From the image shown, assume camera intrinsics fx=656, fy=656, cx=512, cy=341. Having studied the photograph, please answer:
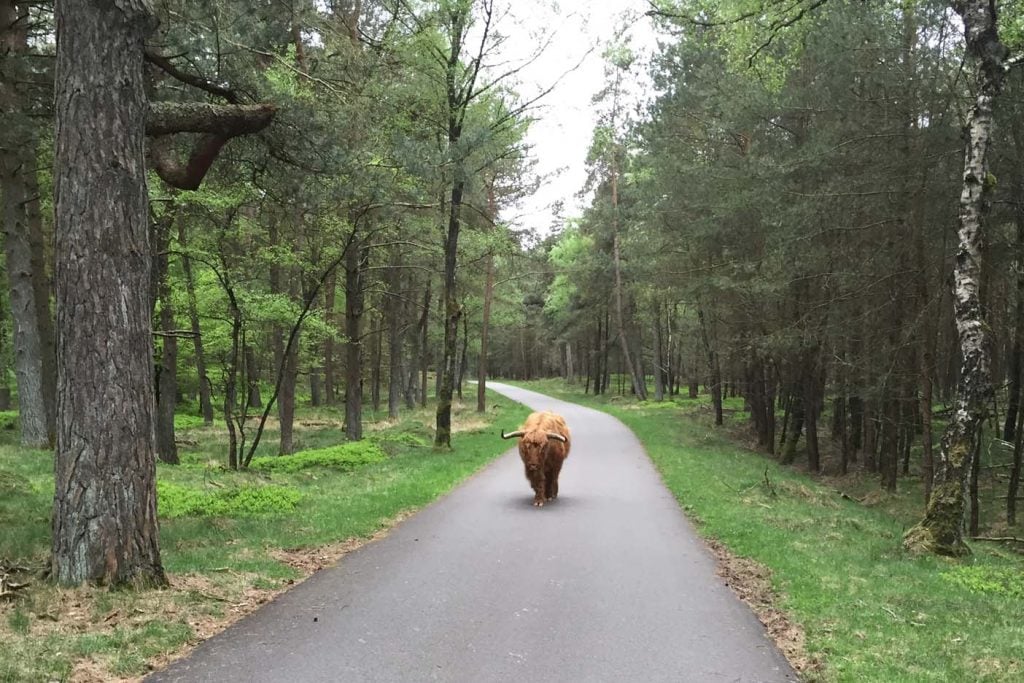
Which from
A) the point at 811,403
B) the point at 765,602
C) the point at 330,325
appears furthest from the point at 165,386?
the point at 811,403

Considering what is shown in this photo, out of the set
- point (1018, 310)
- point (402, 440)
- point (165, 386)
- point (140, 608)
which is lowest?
point (402, 440)

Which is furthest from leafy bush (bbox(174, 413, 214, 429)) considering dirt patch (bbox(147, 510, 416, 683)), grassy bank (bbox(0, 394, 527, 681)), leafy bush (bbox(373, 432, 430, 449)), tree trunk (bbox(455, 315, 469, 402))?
dirt patch (bbox(147, 510, 416, 683))

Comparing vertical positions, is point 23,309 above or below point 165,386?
above

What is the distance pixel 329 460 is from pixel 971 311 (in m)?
12.0

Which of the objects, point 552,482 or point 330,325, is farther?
point 330,325

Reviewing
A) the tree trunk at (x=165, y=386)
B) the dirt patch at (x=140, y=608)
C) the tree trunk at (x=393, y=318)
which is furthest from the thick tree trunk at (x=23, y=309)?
the tree trunk at (x=393, y=318)

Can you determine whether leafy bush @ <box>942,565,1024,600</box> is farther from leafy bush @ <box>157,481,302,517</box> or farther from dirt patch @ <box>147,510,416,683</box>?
leafy bush @ <box>157,481,302,517</box>

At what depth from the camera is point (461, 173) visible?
47.1 ft

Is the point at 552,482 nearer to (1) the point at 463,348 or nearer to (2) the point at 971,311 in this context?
(2) the point at 971,311

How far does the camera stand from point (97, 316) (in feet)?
17.3

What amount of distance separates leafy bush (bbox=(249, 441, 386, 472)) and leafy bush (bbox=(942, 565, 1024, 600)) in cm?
1074

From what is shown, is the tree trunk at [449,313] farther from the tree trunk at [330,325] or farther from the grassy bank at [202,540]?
the tree trunk at [330,325]

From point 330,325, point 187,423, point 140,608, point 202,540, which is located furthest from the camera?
point 187,423

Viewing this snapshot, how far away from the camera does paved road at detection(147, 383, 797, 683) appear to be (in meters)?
4.38
